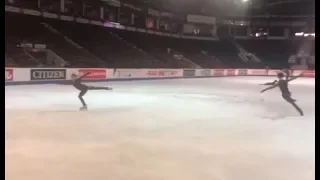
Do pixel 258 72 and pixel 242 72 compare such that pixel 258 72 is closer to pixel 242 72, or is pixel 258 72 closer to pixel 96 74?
pixel 242 72

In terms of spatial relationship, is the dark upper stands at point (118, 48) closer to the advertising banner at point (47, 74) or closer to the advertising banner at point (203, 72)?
the advertising banner at point (47, 74)

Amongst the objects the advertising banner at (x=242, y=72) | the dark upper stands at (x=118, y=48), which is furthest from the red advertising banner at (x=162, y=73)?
the advertising banner at (x=242, y=72)

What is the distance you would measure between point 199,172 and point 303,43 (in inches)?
1499

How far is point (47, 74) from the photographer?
16109 mm

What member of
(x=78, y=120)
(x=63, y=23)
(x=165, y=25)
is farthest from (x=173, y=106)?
(x=165, y=25)

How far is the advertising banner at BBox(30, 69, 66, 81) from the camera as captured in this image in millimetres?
15594

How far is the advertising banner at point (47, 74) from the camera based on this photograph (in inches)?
614

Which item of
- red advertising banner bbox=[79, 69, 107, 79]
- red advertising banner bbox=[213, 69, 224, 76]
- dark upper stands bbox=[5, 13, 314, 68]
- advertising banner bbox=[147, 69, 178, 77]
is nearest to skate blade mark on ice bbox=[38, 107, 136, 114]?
dark upper stands bbox=[5, 13, 314, 68]

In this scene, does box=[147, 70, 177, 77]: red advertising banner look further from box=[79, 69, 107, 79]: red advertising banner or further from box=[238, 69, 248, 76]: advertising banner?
box=[238, 69, 248, 76]: advertising banner

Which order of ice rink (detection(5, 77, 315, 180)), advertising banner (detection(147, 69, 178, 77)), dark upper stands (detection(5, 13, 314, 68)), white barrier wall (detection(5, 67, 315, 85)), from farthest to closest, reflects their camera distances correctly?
advertising banner (detection(147, 69, 178, 77))
dark upper stands (detection(5, 13, 314, 68))
white barrier wall (detection(5, 67, 315, 85))
ice rink (detection(5, 77, 315, 180))

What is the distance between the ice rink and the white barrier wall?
24.7 ft

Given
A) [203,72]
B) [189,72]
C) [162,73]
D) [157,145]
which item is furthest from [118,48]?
[157,145]

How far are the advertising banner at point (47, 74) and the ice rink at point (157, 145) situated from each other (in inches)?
313
